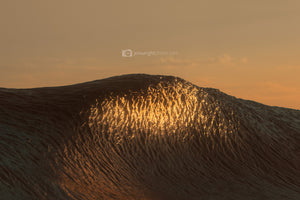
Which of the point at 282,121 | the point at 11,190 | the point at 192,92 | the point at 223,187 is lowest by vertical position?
the point at 223,187

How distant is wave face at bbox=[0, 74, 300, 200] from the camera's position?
4.69 m

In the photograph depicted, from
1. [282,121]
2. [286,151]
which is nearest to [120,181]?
[286,151]

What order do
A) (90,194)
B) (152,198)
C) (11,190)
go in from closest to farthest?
1. (11,190)
2. (90,194)
3. (152,198)

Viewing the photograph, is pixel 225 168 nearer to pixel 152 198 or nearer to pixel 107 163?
pixel 152 198

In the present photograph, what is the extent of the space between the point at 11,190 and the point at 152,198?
190 centimetres

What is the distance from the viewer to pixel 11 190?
161 inches

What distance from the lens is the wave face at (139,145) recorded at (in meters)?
4.69

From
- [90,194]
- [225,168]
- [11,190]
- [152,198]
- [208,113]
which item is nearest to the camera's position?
[11,190]

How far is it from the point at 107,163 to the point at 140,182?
0.56 m

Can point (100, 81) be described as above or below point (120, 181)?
above

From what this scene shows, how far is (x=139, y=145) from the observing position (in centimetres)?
580

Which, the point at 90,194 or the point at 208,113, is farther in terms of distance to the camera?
the point at 208,113

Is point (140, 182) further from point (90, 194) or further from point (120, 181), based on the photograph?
point (90, 194)

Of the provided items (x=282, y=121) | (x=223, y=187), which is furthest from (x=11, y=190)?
(x=282, y=121)
